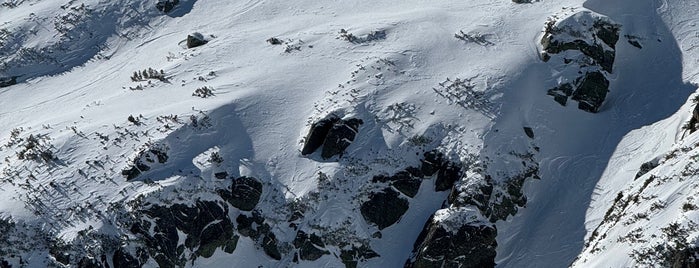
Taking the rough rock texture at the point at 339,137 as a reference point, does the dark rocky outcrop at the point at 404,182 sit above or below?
below

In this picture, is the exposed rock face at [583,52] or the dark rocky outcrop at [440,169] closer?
the dark rocky outcrop at [440,169]

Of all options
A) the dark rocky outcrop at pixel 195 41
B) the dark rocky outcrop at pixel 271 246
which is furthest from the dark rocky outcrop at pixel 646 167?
the dark rocky outcrop at pixel 195 41

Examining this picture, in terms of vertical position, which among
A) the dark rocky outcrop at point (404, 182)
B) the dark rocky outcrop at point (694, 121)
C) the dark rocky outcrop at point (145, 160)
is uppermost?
the dark rocky outcrop at point (145, 160)

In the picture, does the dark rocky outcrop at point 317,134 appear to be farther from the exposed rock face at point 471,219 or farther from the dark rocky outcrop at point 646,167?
the dark rocky outcrop at point 646,167

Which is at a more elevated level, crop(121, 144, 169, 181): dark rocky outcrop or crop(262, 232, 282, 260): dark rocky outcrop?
crop(121, 144, 169, 181): dark rocky outcrop

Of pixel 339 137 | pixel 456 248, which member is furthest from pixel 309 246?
pixel 456 248

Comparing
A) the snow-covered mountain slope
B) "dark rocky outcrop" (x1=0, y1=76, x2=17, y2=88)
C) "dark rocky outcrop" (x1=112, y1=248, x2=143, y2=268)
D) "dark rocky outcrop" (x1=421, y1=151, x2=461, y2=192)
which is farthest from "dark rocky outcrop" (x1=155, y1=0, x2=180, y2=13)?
"dark rocky outcrop" (x1=421, y1=151, x2=461, y2=192)

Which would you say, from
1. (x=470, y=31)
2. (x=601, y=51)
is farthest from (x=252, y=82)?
(x=601, y=51)

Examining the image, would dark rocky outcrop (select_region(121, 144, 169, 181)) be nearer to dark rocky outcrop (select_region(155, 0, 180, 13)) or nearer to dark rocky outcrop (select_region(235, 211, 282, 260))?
dark rocky outcrop (select_region(235, 211, 282, 260))
